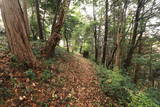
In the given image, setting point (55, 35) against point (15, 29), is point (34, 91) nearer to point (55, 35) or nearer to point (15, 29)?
point (15, 29)

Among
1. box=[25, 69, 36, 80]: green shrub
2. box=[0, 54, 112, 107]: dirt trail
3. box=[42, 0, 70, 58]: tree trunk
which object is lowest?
box=[0, 54, 112, 107]: dirt trail

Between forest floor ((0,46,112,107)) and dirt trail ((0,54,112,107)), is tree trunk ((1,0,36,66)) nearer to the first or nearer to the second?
forest floor ((0,46,112,107))

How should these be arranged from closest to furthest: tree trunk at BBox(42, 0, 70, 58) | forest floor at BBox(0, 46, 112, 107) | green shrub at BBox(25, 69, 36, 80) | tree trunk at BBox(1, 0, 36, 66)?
forest floor at BBox(0, 46, 112, 107) → tree trunk at BBox(1, 0, 36, 66) → green shrub at BBox(25, 69, 36, 80) → tree trunk at BBox(42, 0, 70, 58)

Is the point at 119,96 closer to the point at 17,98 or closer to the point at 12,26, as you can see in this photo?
the point at 17,98

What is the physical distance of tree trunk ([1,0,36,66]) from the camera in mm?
3213

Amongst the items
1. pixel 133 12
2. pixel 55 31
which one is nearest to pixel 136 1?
pixel 133 12

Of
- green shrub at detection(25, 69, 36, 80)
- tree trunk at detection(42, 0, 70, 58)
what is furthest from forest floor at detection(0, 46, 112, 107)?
tree trunk at detection(42, 0, 70, 58)

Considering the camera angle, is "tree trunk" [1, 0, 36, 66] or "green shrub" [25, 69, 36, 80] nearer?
"tree trunk" [1, 0, 36, 66]

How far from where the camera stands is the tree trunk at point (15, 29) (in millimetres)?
3213

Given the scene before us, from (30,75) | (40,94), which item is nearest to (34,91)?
(40,94)

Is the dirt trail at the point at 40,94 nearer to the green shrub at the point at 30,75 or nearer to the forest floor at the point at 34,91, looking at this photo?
the forest floor at the point at 34,91

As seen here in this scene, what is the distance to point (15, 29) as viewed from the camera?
10.8 feet

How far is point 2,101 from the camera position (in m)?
2.26

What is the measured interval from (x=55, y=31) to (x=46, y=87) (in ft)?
10.6
